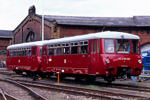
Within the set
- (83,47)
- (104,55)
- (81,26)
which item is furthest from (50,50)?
(81,26)

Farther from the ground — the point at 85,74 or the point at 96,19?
the point at 96,19

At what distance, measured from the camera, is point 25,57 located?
2402cm

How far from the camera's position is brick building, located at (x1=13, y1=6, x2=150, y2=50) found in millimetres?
34719

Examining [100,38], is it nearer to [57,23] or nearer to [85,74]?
[85,74]

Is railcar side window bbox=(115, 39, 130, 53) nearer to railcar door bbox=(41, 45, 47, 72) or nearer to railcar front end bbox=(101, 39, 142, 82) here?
railcar front end bbox=(101, 39, 142, 82)

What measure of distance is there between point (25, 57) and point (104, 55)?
1121 cm

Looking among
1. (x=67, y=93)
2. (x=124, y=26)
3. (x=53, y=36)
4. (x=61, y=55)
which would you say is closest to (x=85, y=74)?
(x=61, y=55)

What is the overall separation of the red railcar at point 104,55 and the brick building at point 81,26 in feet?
57.0

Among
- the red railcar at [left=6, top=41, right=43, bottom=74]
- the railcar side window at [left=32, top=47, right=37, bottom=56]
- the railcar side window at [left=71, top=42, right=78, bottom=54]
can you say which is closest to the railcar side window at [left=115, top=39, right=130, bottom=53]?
the railcar side window at [left=71, top=42, right=78, bottom=54]

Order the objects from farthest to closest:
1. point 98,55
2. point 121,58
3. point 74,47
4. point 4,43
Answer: point 4,43 → point 74,47 → point 121,58 → point 98,55

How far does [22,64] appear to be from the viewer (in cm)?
2462

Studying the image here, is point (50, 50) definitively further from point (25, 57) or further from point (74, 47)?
point (25, 57)

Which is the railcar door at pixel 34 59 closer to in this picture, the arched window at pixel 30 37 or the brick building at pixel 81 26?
the brick building at pixel 81 26

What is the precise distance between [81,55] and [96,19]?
24.4m
